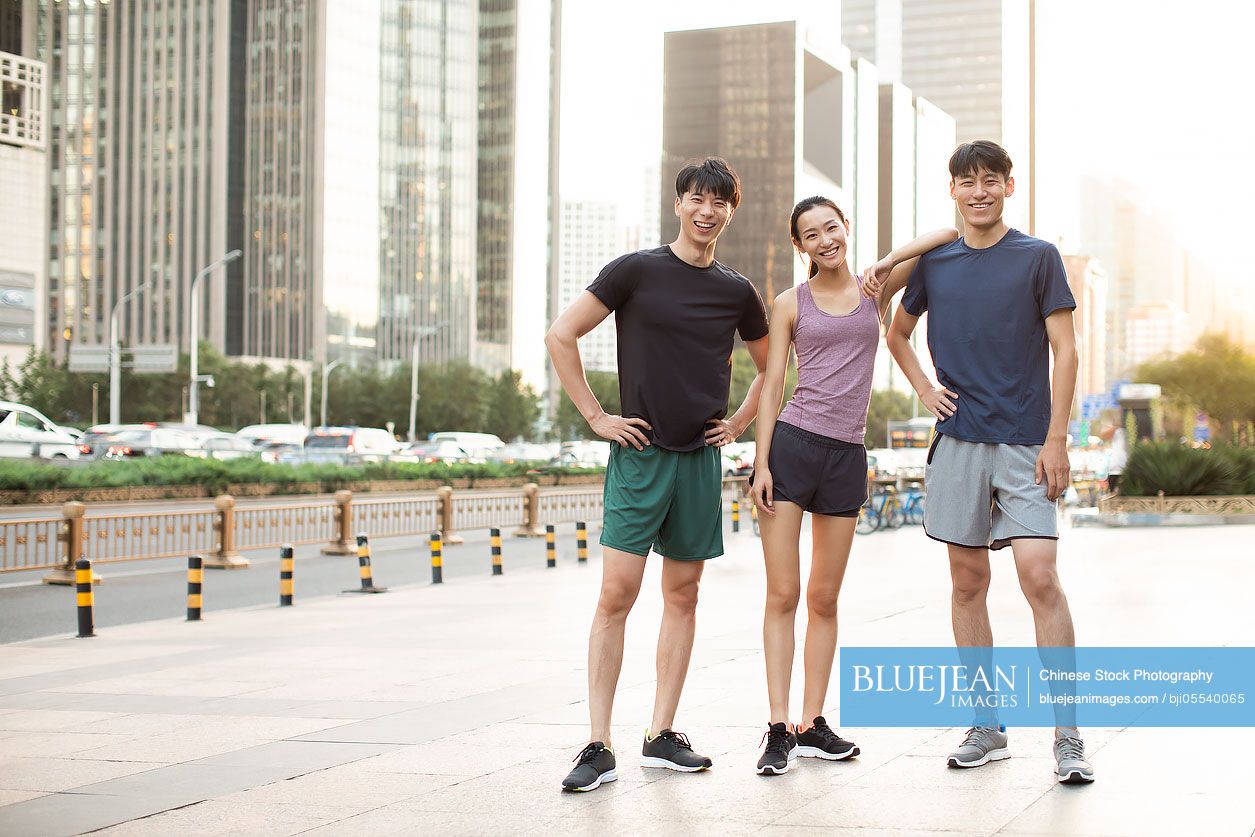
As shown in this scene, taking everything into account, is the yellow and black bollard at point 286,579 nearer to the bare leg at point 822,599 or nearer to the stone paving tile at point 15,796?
the stone paving tile at point 15,796

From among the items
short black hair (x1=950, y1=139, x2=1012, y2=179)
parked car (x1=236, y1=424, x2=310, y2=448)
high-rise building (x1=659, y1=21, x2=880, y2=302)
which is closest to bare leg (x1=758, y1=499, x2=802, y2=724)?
short black hair (x1=950, y1=139, x2=1012, y2=179)

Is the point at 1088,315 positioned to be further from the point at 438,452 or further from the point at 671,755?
the point at 671,755

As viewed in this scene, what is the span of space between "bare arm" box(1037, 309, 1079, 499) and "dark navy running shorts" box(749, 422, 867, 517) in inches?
26.5

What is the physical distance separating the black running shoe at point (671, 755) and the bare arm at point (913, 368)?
1529 millimetres

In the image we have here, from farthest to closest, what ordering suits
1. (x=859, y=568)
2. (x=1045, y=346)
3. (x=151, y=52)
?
(x=151, y=52)
(x=859, y=568)
(x=1045, y=346)

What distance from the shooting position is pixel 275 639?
1032 centimetres

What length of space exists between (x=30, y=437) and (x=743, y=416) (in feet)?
128

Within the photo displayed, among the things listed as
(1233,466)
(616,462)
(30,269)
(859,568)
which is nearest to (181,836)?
(616,462)

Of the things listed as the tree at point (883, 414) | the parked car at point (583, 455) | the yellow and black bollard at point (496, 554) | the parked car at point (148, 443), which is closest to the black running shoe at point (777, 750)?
the yellow and black bollard at point (496, 554)

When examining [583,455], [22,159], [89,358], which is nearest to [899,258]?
[89,358]

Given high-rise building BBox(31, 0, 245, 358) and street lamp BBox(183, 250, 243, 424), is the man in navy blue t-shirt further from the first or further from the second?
high-rise building BBox(31, 0, 245, 358)

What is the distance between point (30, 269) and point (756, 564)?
49.6 metres

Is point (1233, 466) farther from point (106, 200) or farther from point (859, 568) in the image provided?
point (106, 200)

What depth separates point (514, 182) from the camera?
129m
